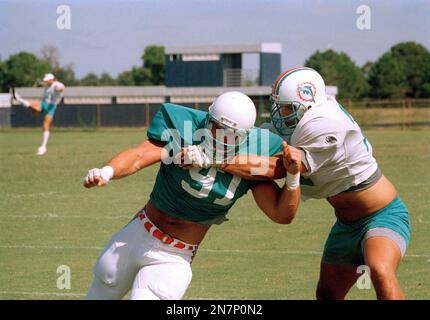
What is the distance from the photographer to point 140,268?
18.2 ft

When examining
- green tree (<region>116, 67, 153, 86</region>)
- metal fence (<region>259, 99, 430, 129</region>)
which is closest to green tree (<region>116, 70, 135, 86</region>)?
green tree (<region>116, 67, 153, 86</region>)

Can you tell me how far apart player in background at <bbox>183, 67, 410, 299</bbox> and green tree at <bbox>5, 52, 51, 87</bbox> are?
63.8m

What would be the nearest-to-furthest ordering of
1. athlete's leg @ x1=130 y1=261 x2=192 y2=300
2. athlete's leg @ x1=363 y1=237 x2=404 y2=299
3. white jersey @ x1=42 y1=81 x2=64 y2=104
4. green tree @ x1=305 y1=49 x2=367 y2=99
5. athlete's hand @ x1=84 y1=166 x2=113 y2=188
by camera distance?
1. athlete's hand @ x1=84 y1=166 x2=113 y2=188
2. athlete's leg @ x1=130 y1=261 x2=192 y2=300
3. athlete's leg @ x1=363 y1=237 x2=404 y2=299
4. white jersey @ x1=42 y1=81 x2=64 y2=104
5. green tree @ x1=305 y1=49 x2=367 y2=99

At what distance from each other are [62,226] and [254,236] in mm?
2331

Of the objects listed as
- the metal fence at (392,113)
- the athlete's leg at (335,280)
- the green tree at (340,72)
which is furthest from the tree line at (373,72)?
the athlete's leg at (335,280)

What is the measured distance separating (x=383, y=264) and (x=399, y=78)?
6624 centimetres

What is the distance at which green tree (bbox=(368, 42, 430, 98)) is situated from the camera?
70.4 m

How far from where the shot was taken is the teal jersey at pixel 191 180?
5504mm

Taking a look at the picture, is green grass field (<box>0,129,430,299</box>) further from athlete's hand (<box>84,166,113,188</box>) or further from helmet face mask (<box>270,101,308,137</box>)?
athlete's hand (<box>84,166,113,188</box>)

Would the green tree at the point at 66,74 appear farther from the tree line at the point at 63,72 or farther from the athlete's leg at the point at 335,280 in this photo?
the athlete's leg at the point at 335,280

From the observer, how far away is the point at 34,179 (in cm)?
1641

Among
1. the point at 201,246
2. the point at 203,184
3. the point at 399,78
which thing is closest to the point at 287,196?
the point at 203,184

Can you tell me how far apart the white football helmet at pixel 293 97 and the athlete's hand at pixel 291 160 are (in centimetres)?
62
